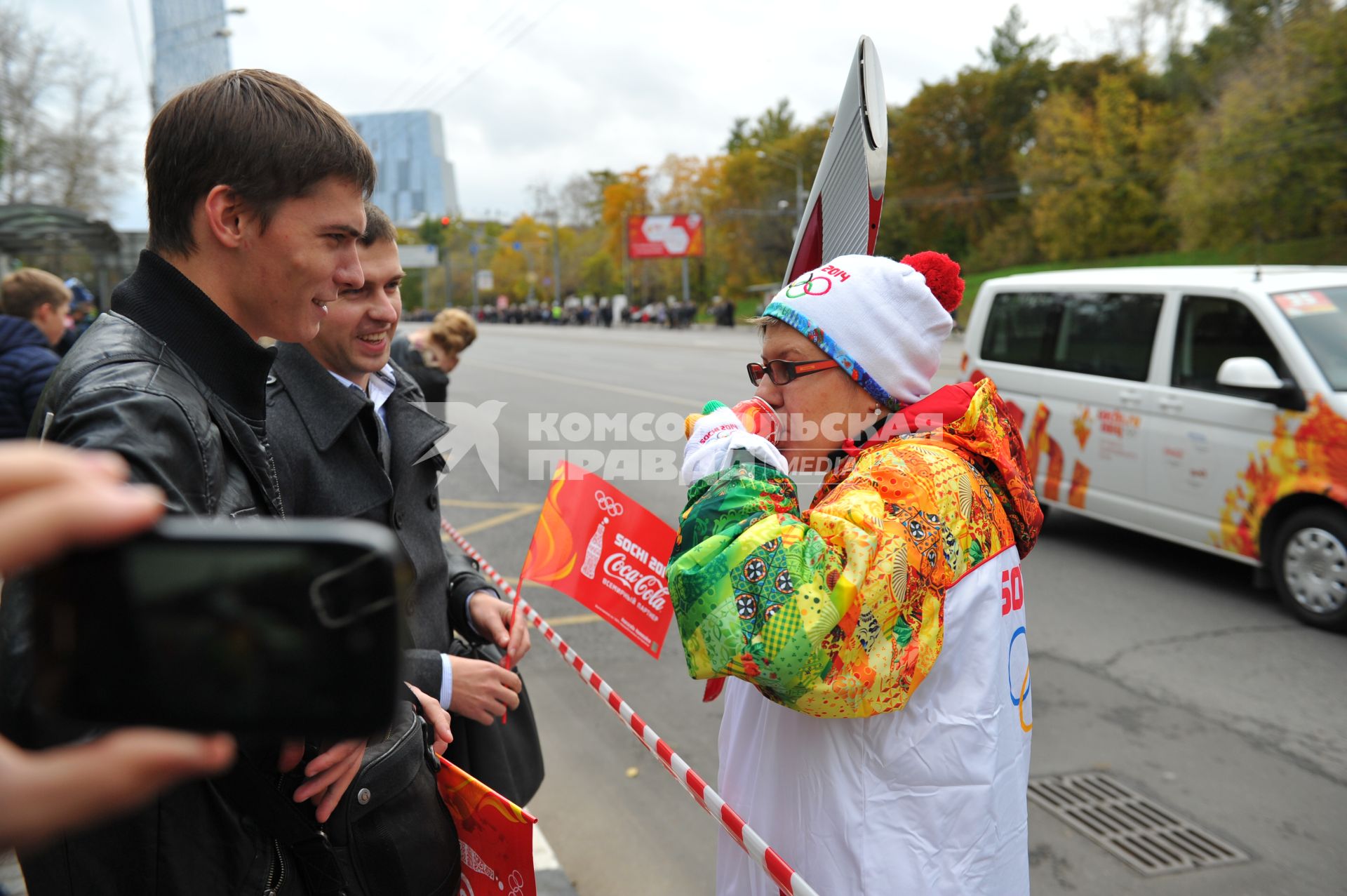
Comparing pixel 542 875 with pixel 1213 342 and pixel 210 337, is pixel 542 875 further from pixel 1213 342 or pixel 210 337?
pixel 1213 342

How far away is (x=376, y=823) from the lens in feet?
5.14

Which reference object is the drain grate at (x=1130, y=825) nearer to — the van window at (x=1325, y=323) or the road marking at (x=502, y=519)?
the van window at (x=1325, y=323)

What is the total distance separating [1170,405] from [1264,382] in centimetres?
76

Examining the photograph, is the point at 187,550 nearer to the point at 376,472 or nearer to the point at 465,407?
the point at 376,472

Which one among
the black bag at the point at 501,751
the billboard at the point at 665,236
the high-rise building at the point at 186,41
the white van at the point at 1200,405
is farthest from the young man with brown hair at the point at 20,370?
the billboard at the point at 665,236

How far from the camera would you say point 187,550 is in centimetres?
54

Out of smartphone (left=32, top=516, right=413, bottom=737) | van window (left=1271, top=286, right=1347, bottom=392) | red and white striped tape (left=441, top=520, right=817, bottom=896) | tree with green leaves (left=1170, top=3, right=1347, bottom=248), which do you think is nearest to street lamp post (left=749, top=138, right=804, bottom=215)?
tree with green leaves (left=1170, top=3, right=1347, bottom=248)

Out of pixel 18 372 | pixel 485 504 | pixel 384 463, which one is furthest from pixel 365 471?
pixel 485 504

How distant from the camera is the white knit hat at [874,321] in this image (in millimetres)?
1739

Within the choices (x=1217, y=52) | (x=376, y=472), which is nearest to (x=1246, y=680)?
(x=376, y=472)

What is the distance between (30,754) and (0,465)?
0.55 feet

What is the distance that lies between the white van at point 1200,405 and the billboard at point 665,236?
62935 millimetres

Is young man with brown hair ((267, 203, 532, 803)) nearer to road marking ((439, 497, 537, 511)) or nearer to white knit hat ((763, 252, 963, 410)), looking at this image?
white knit hat ((763, 252, 963, 410))

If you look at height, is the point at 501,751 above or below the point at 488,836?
below
